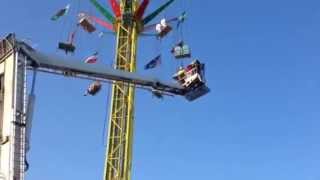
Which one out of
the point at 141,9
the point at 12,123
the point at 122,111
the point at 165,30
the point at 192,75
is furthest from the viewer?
the point at 141,9

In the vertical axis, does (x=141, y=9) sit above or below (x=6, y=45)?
above

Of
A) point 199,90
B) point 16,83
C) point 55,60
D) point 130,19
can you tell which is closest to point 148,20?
point 130,19

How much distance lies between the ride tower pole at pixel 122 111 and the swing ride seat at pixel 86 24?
102 inches

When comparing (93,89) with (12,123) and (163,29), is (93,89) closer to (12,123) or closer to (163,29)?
(163,29)

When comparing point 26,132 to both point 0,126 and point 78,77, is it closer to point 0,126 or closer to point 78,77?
point 0,126

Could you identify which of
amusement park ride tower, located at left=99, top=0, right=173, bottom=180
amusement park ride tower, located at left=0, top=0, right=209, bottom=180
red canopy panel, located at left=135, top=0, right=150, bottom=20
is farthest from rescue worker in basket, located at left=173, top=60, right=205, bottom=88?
red canopy panel, located at left=135, top=0, right=150, bottom=20

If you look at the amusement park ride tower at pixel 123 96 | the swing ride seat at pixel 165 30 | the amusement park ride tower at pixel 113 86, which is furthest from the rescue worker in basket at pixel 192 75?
the swing ride seat at pixel 165 30

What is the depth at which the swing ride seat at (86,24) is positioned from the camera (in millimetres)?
80125

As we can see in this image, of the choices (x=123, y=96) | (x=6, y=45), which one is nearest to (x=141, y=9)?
(x=123, y=96)

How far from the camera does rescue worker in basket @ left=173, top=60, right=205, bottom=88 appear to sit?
198ft

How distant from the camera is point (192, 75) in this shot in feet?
199

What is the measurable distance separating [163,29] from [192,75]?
61.4ft

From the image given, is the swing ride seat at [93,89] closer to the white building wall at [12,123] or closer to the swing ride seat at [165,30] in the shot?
the swing ride seat at [165,30]

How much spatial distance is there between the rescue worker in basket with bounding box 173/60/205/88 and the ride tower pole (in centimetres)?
1064
